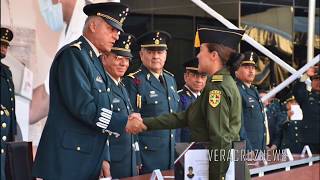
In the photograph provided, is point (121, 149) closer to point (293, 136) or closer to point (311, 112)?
point (311, 112)

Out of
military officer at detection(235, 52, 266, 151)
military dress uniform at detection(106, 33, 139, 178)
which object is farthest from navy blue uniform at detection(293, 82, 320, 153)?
military dress uniform at detection(106, 33, 139, 178)

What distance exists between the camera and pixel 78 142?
2584mm

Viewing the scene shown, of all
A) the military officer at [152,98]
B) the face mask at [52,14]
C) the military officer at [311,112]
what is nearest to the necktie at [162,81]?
the military officer at [152,98]

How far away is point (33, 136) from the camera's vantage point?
427cm

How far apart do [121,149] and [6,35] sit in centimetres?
112

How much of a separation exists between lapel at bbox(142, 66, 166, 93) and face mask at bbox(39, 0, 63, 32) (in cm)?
78

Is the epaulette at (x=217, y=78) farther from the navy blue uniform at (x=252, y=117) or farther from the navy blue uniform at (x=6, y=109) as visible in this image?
the navy blue uniform at (x=252, y=117)

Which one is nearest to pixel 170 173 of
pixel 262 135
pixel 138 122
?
pixel 138 122

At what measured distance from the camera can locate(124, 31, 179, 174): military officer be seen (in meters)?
4.11

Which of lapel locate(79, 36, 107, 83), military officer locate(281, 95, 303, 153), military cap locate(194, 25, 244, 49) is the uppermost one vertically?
military cap locate(194, 25, 244, 49)

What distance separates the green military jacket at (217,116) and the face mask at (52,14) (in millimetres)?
1777

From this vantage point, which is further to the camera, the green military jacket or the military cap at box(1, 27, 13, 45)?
the military cap at box(1, 27, 13, 45)

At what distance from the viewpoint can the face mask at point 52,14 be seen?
428 centimetres

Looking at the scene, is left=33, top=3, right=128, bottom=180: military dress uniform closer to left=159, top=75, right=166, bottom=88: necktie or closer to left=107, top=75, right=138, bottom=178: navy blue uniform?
left=107, top=75, right=138, bottom=178: navy blue uniform
